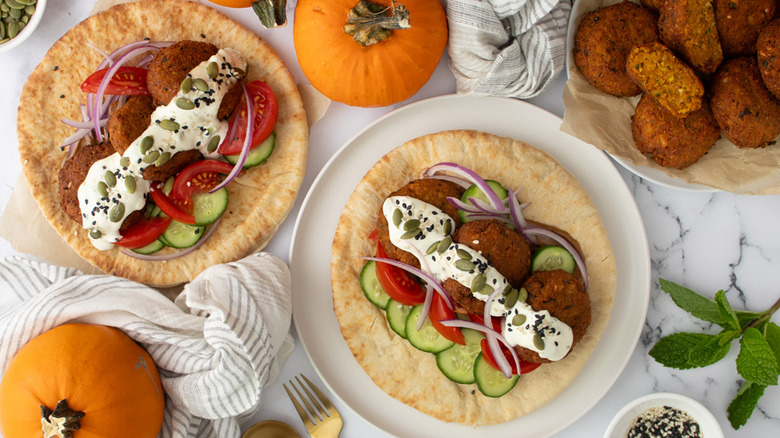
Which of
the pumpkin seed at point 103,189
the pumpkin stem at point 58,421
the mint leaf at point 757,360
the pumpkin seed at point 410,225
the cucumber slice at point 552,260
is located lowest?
the mint leaf at point 757,360

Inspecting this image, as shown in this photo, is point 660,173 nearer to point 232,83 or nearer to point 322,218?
point 322,218

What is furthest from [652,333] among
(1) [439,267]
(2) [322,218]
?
(2) [322,218]

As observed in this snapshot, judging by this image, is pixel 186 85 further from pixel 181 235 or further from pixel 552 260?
pixel 552 260

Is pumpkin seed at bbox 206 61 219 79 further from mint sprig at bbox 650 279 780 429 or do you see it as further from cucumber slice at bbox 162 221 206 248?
mint sprig at bbox 650 279 780 429

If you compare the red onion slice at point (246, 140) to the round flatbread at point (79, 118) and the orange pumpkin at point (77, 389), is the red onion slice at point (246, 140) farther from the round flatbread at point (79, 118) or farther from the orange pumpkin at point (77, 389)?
the orange pumpkin at point (77, 389)

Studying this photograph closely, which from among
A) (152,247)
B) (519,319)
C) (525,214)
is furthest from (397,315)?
(152,247)

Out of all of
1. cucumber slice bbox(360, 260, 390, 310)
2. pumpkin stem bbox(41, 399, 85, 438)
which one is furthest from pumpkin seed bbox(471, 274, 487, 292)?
pumpkin stem bbox(41, 399, 85, 438)

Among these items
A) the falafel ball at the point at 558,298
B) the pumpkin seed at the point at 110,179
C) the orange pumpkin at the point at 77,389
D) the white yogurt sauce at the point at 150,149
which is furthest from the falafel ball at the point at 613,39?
the orange pumpkin at the point at 77,389
